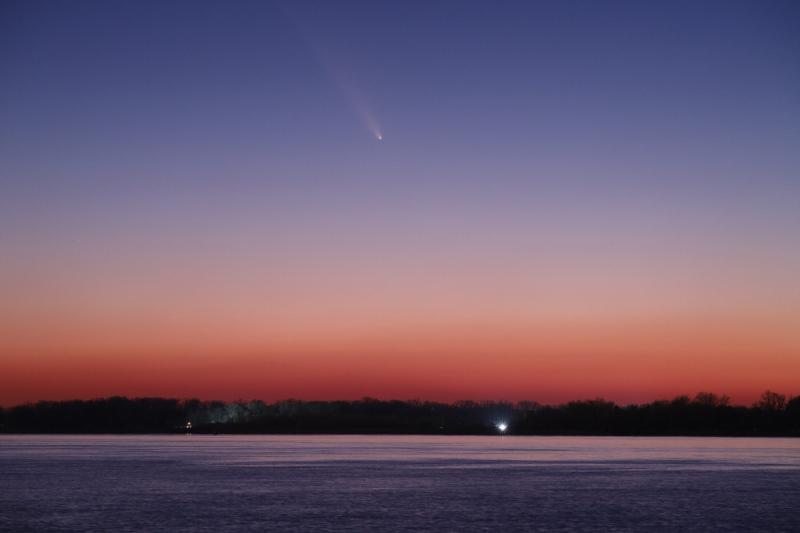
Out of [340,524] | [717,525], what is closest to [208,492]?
[340,524]

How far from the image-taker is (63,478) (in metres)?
62.5

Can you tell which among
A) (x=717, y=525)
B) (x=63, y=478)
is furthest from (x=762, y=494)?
(x=63, y=478)

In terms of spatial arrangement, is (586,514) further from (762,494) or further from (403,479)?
(403,479)

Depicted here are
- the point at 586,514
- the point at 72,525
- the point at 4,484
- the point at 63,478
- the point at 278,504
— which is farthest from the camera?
the point at 63,478

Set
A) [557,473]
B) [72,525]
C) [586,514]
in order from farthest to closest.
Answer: [557,473] < [586,514] < [72,525]

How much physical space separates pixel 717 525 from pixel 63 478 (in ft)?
137

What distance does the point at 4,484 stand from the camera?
56281 millimetres

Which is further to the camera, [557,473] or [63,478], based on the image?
[557,473]

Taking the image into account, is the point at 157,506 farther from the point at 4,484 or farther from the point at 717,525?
the point at 717,525

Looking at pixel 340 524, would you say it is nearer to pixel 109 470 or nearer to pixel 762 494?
pixel 762 494

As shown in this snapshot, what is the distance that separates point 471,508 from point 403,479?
1938 cm

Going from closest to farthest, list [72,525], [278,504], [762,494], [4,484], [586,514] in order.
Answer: [72,525]
[586,514]
[278,504]
[762,494]
[4,484]

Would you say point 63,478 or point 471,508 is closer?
point 471,508

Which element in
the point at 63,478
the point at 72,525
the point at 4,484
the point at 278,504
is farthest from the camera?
the point at 63,478
